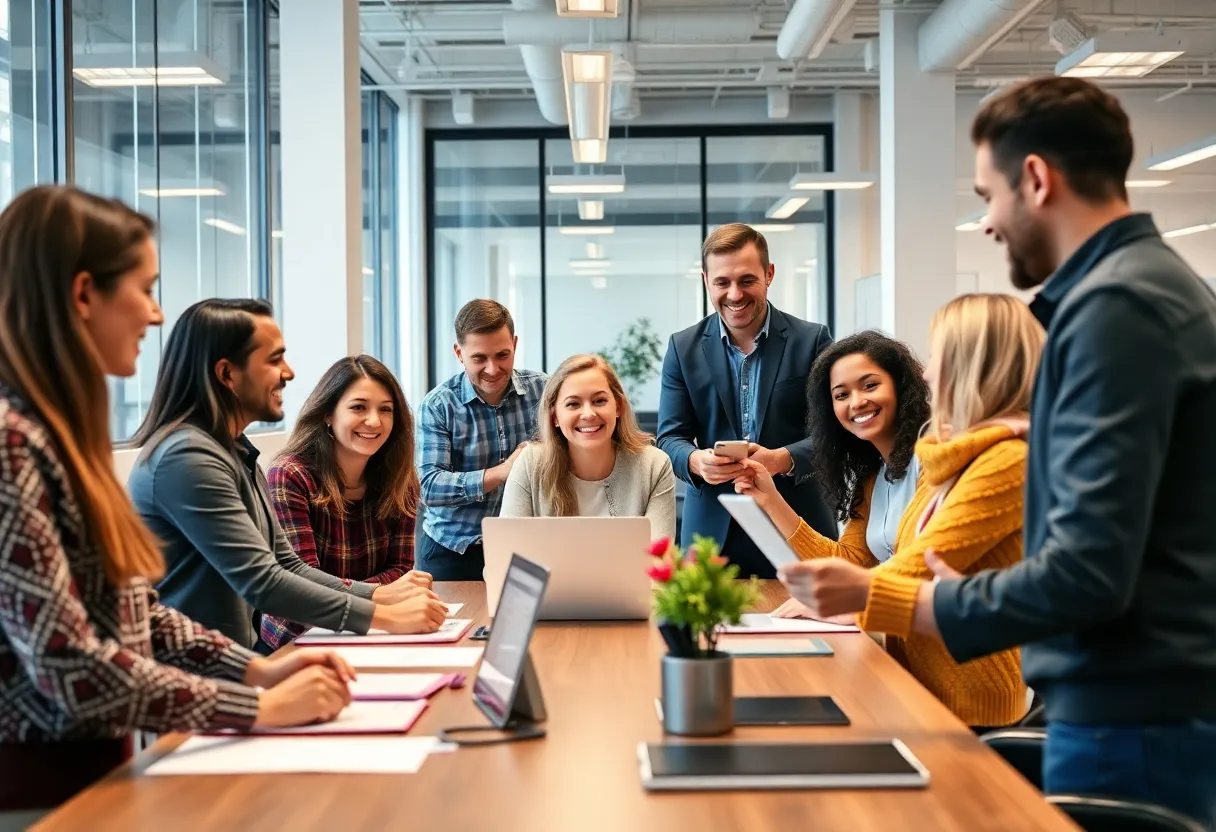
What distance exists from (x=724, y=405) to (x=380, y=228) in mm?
6522

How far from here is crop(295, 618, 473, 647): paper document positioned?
2.62 m

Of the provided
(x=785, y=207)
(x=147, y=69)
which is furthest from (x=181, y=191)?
(x=785, y=207)

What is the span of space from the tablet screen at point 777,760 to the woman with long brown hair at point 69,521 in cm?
66

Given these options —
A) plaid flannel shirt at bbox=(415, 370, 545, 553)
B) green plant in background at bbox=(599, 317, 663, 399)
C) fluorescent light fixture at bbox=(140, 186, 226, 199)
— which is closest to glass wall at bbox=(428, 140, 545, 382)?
green plant in background at bbox=(599, 317, 663, 399)

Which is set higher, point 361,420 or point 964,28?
point 964,28

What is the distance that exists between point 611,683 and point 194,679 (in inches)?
30.9

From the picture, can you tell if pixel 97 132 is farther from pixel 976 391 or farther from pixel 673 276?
pixel 673 276

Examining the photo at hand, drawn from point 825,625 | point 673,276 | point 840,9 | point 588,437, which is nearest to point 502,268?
point 673,276

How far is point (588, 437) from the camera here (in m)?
3.38

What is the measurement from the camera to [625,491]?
3396mm

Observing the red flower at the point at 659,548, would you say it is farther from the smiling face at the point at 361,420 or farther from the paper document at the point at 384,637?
the smiling face at the point at 361,420

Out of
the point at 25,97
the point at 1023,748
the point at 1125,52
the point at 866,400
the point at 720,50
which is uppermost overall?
the point at 720,50

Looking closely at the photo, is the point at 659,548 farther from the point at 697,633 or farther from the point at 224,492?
the point at 224,492

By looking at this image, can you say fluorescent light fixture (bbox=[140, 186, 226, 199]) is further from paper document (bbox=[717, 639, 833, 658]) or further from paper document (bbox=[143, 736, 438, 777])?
paper document (bbox=[143, 736, 438, 777])
